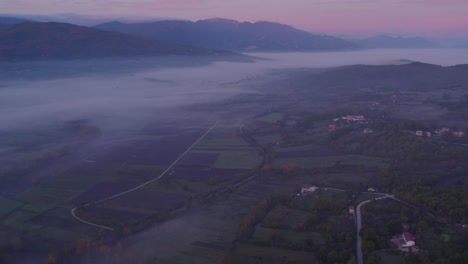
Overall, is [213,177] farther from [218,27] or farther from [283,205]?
[218,27]

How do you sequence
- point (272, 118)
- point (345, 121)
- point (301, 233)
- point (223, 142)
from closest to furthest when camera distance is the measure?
point (301, 233) < point (223, 142) < point (345, 121) < point (272, 118)

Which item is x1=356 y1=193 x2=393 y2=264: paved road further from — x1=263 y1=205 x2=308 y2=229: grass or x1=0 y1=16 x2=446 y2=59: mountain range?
x1=0 y1=16 x2=446 y2=59: mountain range

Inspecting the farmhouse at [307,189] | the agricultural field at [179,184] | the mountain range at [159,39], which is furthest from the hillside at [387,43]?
the farmhouse at [307,189]

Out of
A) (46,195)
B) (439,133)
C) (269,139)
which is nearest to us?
(46,195)

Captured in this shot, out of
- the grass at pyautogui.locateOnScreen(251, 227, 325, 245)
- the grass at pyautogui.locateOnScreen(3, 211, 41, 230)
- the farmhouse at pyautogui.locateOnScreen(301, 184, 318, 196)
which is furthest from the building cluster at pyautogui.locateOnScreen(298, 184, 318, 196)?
the grass at pyautogui.locateOnScreen(3, 211, 41, 230)

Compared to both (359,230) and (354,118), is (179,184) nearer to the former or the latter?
(359,230)

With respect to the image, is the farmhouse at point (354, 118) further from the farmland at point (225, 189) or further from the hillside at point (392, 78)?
the hillside at point (392, 78)

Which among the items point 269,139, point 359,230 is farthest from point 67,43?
point 359,230

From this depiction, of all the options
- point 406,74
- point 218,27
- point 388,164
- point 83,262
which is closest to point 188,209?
point 83,262
